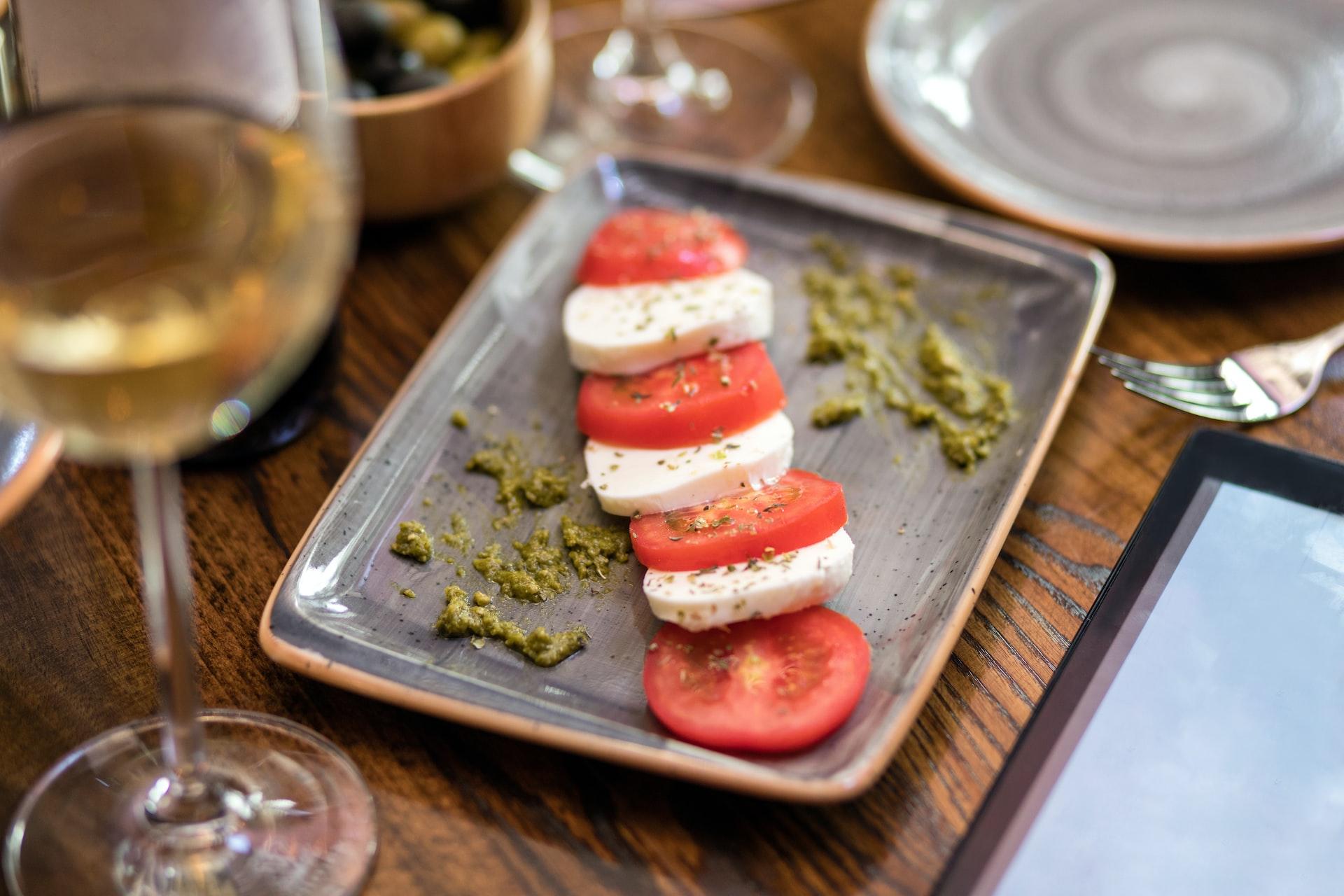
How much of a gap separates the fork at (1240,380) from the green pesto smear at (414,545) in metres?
0.92

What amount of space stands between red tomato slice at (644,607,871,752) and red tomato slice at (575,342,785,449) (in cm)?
28

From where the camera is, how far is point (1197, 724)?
1.19 m

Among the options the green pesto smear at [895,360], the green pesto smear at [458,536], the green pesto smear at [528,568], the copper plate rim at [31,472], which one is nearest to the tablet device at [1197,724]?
the green pesto smear at [895,360]

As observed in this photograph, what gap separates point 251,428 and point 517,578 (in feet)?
1.47

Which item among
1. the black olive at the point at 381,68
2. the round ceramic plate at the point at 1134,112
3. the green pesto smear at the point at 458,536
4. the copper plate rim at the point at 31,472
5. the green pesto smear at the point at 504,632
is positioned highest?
the round ceramic plate at the point at 1134,112

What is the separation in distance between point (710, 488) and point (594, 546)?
149 millimetres

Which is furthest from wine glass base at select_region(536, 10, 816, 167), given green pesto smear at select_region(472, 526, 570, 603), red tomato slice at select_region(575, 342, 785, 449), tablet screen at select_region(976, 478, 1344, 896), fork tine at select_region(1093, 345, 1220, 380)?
tablet screen at select_region(976, 478, 1344, 896)

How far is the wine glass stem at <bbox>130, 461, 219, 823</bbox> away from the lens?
94 centimetres

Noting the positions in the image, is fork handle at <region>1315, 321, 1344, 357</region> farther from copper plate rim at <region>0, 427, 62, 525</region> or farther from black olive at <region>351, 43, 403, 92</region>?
copper plate rim at <region>0, 427, 62, 525</region>

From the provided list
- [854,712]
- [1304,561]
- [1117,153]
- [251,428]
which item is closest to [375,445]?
[251,428]

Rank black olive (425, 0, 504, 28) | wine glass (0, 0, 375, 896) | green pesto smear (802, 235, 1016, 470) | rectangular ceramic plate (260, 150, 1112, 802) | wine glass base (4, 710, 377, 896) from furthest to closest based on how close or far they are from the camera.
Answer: black olive (425, 0, 504, 28), green pesto smear (802, 235, 1016, 470), rectangular ceramic plate (260, 150, 1112, 802), wine glass base (4, 710, 377, 896), wine glass (0, 0, 375, 896)

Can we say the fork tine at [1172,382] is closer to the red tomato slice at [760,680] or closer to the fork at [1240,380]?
the fork at [1240,380]

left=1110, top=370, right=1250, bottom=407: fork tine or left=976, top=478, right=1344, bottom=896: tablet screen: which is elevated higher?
left=1110, top=370, right=1250, bottom=407: fork tine

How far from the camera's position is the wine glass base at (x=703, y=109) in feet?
6.81
